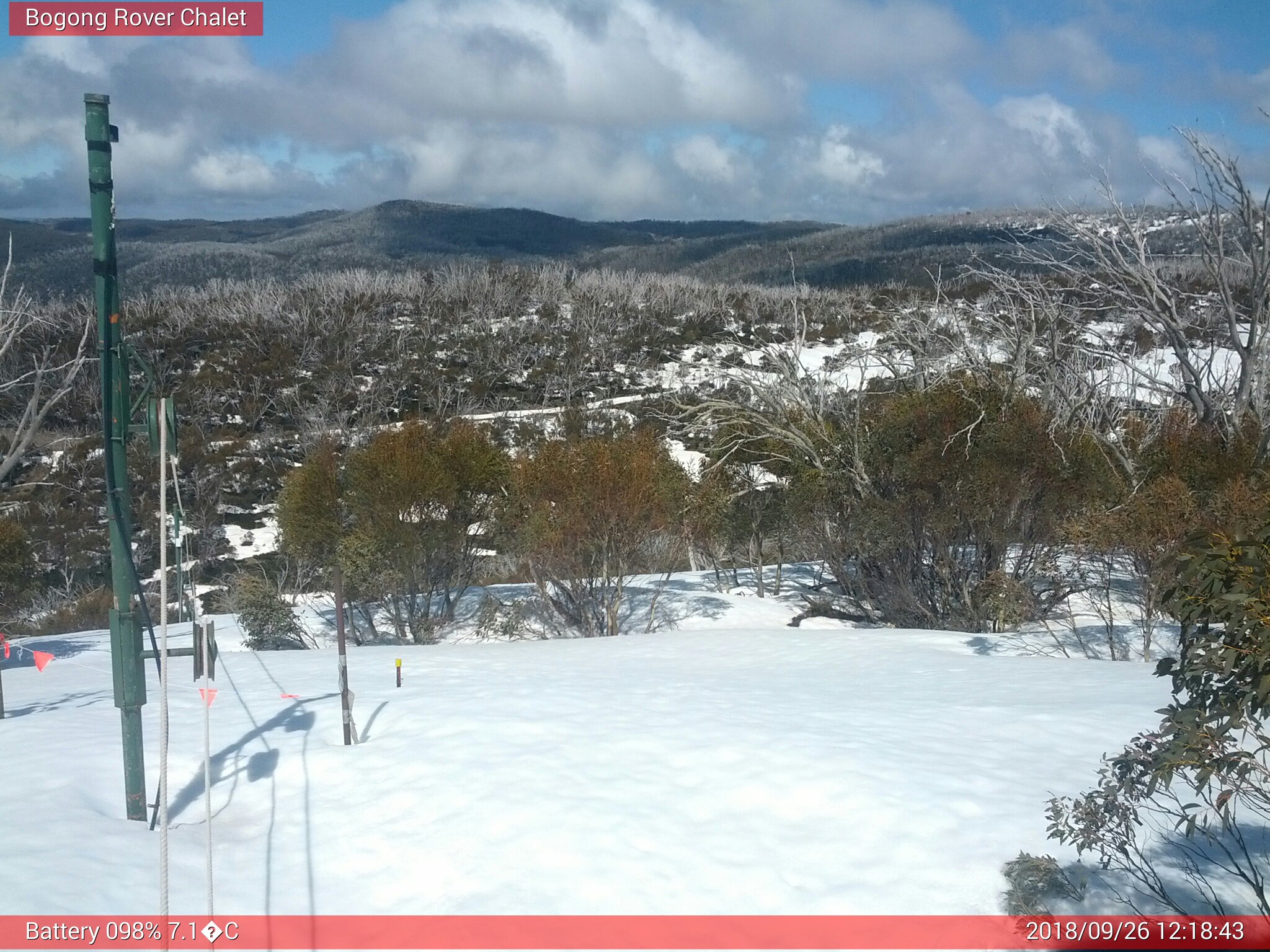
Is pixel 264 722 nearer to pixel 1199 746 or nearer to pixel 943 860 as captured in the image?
pixel 943 860

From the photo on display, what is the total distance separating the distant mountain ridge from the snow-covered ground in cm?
6405

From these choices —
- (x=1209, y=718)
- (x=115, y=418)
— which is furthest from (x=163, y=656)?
(x=1209, y=718)

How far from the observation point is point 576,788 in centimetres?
696

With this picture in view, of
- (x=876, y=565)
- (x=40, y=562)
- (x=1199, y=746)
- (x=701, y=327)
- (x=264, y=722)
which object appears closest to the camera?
(x=1199, y=746)

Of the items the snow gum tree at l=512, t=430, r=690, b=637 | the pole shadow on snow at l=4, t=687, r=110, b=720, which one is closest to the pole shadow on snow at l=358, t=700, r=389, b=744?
the pole shadow on snow at l=4, t=687, r=110, b=720

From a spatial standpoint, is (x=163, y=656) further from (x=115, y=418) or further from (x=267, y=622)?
(x=267, y=622)

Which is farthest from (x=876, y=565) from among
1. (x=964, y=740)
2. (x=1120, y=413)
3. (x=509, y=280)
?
(x=509, y=280)

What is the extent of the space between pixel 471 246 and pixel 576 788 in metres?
142

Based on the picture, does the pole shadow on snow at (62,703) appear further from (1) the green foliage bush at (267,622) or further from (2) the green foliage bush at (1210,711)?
(2) the green foliage bush at (1210,711)

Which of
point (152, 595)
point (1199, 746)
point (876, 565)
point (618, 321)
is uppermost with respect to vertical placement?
point (618, 321)

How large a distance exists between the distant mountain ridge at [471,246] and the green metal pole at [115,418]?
68.0 meters

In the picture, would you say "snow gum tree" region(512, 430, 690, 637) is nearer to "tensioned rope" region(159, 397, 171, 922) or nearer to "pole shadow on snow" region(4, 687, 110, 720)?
"pole shadow on snow" region(4, 687, 110, 720)

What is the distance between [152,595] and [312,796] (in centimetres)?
2043

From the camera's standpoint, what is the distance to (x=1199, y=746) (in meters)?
3.63
